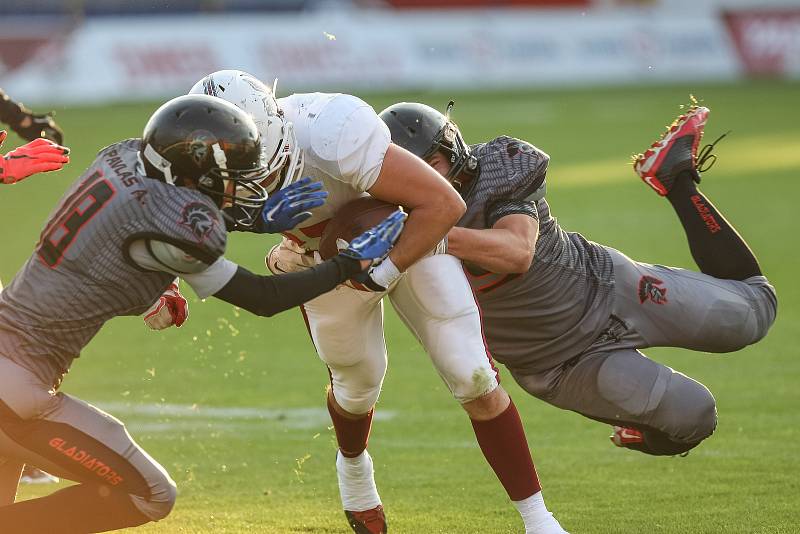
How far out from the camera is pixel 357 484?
5.05 meters

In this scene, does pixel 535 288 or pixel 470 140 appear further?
pixel 470 140

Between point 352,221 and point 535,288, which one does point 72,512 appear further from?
point 535,288

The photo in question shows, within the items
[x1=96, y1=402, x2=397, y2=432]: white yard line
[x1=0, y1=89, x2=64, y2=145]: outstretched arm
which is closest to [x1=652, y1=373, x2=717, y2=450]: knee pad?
[x1=96, y1=402, x2=397, y2=432]: white yard line

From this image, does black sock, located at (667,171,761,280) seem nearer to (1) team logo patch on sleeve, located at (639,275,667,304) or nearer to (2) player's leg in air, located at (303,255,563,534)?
(1) team logo patch on sleeve, located at (639,275,667,304)

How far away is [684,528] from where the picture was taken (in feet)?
15.7

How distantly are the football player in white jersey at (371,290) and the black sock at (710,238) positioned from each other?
129 centimetres

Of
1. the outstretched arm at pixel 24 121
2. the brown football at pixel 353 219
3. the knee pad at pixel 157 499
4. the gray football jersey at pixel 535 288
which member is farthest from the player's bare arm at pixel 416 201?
the outstretched arm at pixel 24 121

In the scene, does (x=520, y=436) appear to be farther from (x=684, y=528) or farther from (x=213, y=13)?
(x=213, y=13)

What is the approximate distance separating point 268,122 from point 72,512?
138 centimetres

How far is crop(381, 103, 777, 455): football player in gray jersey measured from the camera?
484 centimetres

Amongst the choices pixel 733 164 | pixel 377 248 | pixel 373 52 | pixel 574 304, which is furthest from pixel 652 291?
pixel 373 52

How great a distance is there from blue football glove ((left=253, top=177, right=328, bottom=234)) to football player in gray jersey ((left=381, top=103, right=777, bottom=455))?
619 mm

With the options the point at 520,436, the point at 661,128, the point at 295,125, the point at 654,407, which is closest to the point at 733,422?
the point at 654,407

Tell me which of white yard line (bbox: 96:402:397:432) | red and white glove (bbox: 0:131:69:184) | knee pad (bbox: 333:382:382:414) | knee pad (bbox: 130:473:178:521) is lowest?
white yard line (bbox: 96:402:397:432)
